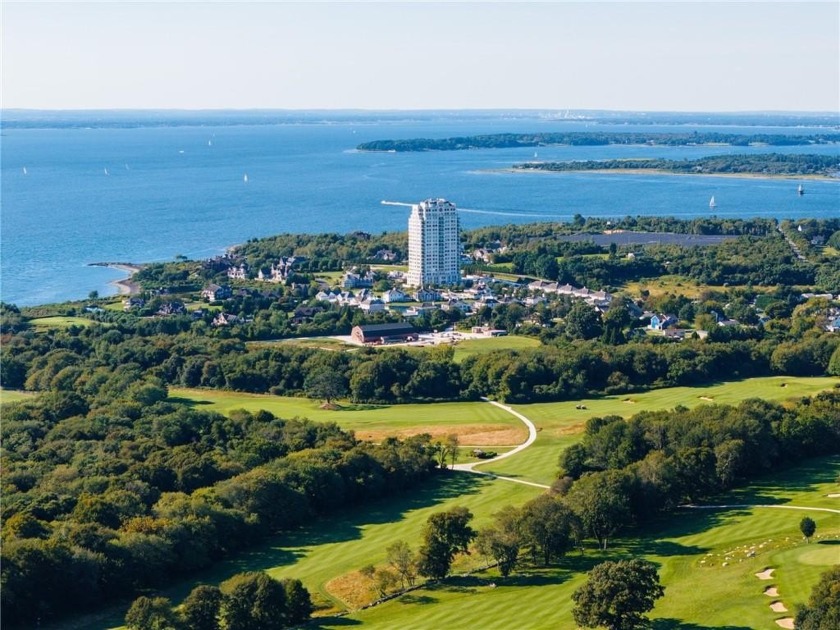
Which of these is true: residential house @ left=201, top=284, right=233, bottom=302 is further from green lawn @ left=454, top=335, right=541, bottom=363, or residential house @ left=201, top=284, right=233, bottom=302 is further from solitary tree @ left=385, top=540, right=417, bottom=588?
solitary tree @ left=385, top=540, right=417, bottom=588

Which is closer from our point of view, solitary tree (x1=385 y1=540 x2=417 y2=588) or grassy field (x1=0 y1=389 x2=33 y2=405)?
solitary tree (x1=385 y1=540 x2=417 y2=588)

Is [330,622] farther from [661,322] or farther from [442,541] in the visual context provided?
[661,322]

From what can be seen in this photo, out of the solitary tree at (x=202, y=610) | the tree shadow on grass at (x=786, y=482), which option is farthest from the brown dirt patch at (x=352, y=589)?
the tree shadow on grass at (x=786, y=482)

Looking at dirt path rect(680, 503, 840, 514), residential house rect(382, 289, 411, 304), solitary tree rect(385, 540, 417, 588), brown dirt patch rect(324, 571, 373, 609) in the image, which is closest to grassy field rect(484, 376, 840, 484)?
dirt path rect(680, 503, 840, 514)

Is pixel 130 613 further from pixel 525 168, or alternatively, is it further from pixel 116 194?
pixel 525 168

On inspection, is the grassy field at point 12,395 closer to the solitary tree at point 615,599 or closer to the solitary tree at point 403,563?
the solitary tree at point 403,563

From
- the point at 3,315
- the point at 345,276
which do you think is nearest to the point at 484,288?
the point at 345,276
